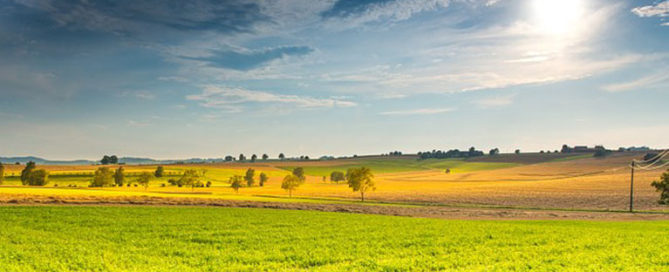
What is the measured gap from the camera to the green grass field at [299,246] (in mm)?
16922

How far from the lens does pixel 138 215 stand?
117ft

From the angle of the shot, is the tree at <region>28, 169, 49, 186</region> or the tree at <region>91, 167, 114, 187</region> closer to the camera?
the tree at <region>91, 167, 114, 187</region>

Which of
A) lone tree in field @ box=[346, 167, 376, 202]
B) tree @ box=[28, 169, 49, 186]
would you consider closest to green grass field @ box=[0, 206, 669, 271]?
lone tree in field @ box=[346, 167, 376, 202]

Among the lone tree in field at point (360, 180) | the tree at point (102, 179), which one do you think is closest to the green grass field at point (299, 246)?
the lone tree in field at point (360, 180)

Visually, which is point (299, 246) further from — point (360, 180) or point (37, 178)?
point (37, 178)

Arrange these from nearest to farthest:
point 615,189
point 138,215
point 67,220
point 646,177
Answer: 1. point 67,220
2. point 138,215
3. point 615,189
4. point 646,177

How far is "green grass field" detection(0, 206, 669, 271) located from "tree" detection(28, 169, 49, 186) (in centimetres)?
8697

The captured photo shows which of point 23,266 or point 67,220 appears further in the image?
point 67,220

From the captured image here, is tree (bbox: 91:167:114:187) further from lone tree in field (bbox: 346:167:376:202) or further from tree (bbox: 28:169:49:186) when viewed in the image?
lone tree in field (bbox: 346:167:376:202)

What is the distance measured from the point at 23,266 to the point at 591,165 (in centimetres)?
16485

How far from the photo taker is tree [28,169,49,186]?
105875 mm

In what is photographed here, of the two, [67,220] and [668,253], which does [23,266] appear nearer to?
[67,220]

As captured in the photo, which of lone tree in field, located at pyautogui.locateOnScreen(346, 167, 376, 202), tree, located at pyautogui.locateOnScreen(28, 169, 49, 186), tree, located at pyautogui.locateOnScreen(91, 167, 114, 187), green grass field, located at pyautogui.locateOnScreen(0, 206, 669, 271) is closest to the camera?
green grass field, located at pyautogui.locateOnScreen(0, 206, 669, 271)

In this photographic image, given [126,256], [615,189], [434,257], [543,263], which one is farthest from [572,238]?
[615,189]
